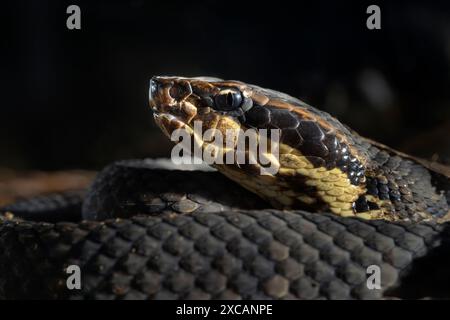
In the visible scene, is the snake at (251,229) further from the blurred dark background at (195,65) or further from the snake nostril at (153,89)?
the blurred dark background at (195,65)

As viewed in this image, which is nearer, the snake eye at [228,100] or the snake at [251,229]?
the snake at [251,229]

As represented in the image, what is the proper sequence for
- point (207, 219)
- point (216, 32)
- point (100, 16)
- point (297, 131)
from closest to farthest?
1. point (207, 219)
2. point (297, 131)
3. point (216, 32)
4. point (100, 16)

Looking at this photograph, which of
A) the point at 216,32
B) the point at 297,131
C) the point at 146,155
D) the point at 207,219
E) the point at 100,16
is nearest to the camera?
the point at 207,219

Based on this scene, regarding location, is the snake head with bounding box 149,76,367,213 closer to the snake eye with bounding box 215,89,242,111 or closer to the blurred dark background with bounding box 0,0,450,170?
the snake eye with bounding box 215,89,242,111

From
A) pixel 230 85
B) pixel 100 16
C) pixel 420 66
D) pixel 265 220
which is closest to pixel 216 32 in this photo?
pixel 100 16

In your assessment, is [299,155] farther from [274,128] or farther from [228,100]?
[228,100]

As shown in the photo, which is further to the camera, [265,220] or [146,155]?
[146,155]

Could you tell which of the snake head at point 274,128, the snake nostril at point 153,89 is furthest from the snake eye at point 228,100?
the snake nostril at point 153,89

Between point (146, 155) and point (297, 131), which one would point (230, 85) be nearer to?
point (297, 131)
